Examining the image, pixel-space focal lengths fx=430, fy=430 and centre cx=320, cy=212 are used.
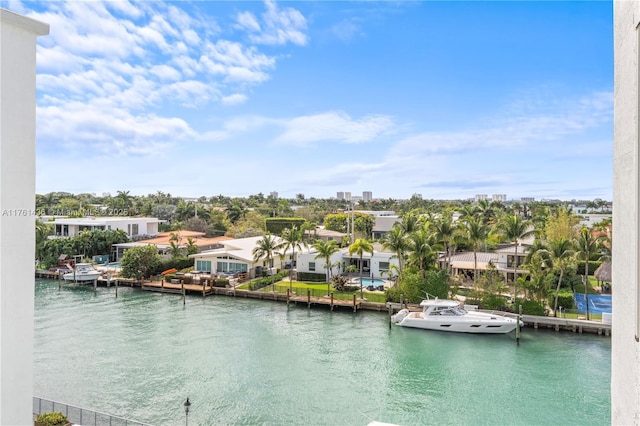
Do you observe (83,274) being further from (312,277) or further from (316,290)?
(316,290)

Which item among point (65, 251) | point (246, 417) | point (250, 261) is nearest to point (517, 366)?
point (246, 417)

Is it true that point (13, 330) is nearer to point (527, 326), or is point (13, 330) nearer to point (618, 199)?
point (618, 199)

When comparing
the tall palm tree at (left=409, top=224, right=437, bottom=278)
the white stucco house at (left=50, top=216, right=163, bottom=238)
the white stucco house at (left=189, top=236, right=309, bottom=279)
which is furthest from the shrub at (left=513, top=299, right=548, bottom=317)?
the white stucco house at (left=50, top=216, right=163, bottom=238)

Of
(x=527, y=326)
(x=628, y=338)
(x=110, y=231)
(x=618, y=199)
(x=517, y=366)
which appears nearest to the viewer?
(x=628, y=338)

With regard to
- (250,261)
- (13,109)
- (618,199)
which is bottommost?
(250,261)

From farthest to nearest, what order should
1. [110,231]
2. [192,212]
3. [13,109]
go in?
1. [192,212]
2. [110,231]
3. [13,109]

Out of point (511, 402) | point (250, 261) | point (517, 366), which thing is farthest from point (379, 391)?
point (250, 261)

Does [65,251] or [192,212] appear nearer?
[65,251]

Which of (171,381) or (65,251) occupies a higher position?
(65,251)
